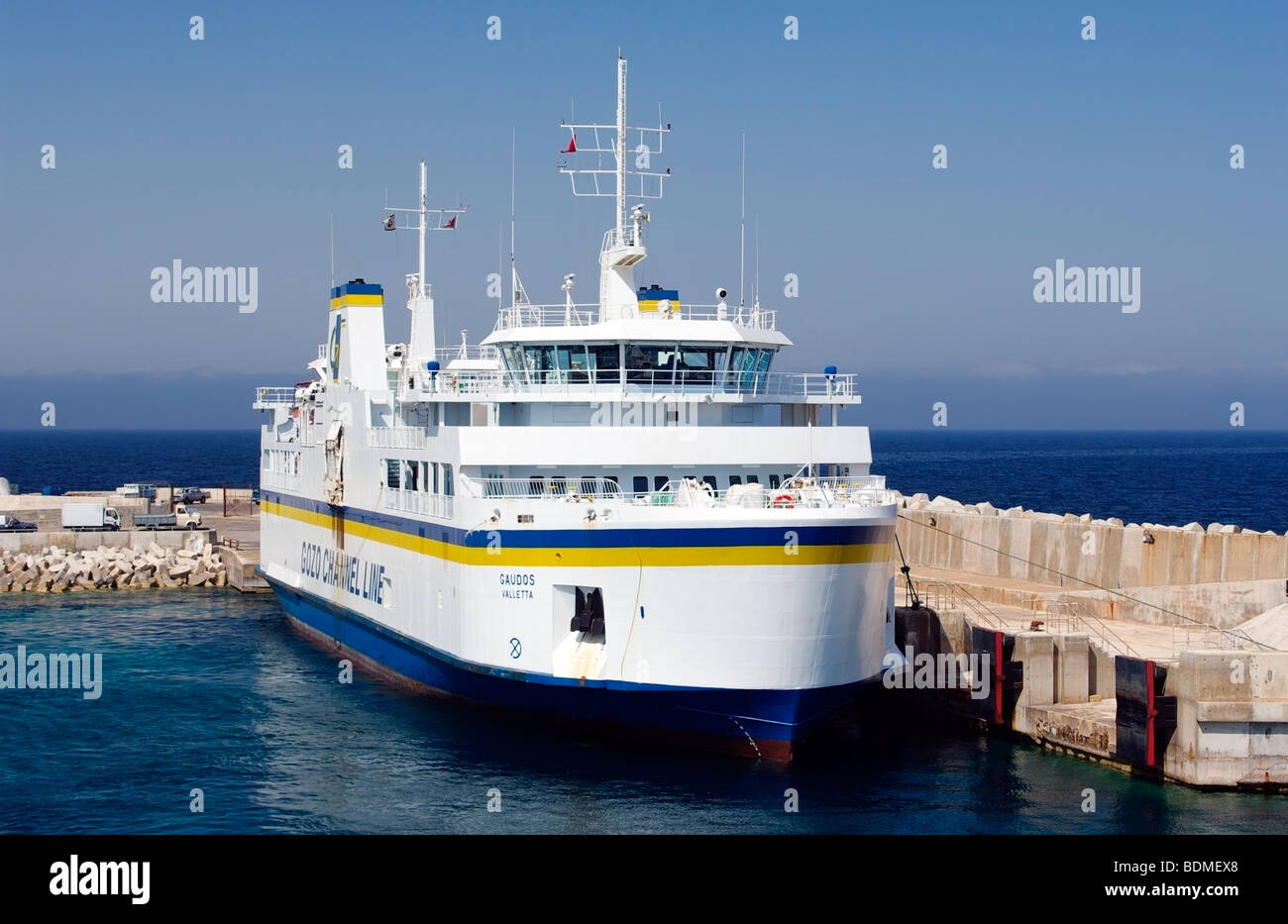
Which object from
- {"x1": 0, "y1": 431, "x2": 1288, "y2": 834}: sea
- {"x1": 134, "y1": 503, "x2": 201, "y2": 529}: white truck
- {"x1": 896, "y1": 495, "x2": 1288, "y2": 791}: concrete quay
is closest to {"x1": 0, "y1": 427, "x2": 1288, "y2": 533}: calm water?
{"x1": 896, "y1": 495, "x2": 1288, "y2": 791}: concrete quay

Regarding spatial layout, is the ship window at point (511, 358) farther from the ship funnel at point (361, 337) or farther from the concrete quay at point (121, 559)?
the concrete quay at point (121, 559)

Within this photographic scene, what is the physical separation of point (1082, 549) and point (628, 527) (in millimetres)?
17791

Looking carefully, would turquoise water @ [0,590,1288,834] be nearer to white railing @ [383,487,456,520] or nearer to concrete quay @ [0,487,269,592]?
white railing @ [383,487,456,520]

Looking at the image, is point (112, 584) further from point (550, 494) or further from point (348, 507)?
point (550, 494)

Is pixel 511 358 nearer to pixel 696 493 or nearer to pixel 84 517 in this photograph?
pixel 696 493

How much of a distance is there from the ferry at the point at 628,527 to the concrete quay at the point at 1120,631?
3148 mm

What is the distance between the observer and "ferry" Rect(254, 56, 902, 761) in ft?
72.7

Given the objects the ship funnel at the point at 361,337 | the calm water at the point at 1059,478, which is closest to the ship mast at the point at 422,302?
the ship funnel at the point at 361,337

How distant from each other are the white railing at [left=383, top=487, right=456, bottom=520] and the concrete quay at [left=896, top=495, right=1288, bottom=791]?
34.0 feet

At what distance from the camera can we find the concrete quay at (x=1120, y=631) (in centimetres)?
2223

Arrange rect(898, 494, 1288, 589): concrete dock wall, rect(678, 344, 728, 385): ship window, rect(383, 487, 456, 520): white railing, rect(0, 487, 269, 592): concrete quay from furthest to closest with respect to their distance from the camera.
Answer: rect(0, 487, 269, 592): concrete quay → rect(898, 494, 1288, 589): concrete dock wall → rect(678, 344, 728, 385): ship window → rect(383, 487, 456, 520): white railing

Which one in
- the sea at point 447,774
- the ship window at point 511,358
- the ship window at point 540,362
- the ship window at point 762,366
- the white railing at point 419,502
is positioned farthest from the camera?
the ship window at point 511,358
